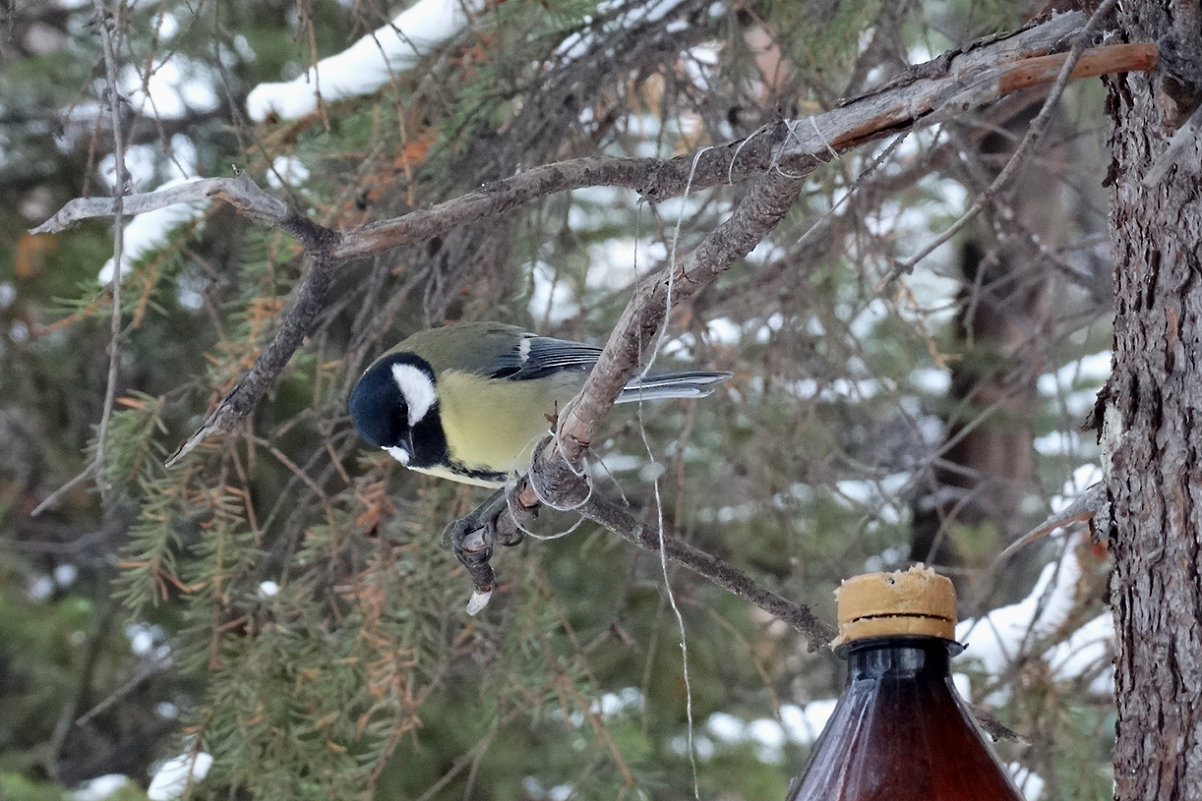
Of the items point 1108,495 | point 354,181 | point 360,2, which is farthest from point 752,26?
point 1108,495

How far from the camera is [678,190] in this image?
3.51ft

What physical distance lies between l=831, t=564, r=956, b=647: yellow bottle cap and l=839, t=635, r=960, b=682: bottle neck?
1 centimetres

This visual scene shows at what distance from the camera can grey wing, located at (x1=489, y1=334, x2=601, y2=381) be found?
1952mm

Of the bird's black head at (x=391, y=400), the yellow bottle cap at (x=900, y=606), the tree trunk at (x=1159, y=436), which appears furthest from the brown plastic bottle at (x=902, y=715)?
the bird's black head at (x=391, y=400)

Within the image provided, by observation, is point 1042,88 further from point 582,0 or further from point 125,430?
point 125,430

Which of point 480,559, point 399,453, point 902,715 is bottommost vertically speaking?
point 902,715

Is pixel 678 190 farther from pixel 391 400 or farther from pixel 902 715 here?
pixel 391 400

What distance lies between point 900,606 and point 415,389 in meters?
1.10

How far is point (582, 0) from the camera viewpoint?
1.67m

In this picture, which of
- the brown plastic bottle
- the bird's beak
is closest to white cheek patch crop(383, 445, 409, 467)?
the bird's beak

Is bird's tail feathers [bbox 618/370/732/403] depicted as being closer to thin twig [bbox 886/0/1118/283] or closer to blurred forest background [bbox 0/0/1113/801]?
blurred forest background [bbox 0/0/1113/801]

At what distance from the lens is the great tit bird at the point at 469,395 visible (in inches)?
69.3

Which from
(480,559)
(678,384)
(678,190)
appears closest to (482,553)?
(480,559)

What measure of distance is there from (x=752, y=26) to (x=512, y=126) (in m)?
0.51
